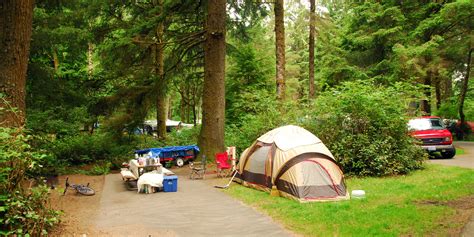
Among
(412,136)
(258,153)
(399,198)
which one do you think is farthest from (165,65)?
(399,198)

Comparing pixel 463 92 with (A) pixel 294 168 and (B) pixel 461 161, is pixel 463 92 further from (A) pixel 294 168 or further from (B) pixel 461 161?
(A) pixel 294 168

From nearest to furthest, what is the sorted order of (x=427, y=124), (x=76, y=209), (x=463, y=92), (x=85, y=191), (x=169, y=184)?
(x=76, y=209) < (x=85, y=191) < (x=169, y=184) < (x=427, y=124) < (x=463, y=92)

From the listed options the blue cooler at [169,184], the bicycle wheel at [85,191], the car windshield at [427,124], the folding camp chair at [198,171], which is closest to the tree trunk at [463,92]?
the car windshield at [427,124]

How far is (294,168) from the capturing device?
9.84 metres

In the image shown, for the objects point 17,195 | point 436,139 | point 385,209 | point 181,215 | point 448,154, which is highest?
point 436,139

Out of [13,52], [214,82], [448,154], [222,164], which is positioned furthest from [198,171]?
[448,154]

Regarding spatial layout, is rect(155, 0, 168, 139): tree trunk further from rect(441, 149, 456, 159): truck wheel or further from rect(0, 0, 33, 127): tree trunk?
rect(441, 149, 456, 159): truck wheel

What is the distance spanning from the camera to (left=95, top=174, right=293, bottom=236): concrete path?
7.07m

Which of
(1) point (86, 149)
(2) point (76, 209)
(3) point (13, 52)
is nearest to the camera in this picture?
(3) point (13, 52)

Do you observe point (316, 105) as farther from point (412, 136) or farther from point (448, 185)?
point (448, 185)

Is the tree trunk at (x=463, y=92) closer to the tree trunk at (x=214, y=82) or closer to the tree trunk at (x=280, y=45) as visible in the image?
the tree trunk at (x=280, y=45)

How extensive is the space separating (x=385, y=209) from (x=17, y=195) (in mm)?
6617

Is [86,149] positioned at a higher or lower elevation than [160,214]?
higher

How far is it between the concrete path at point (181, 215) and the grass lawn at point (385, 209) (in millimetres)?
454
